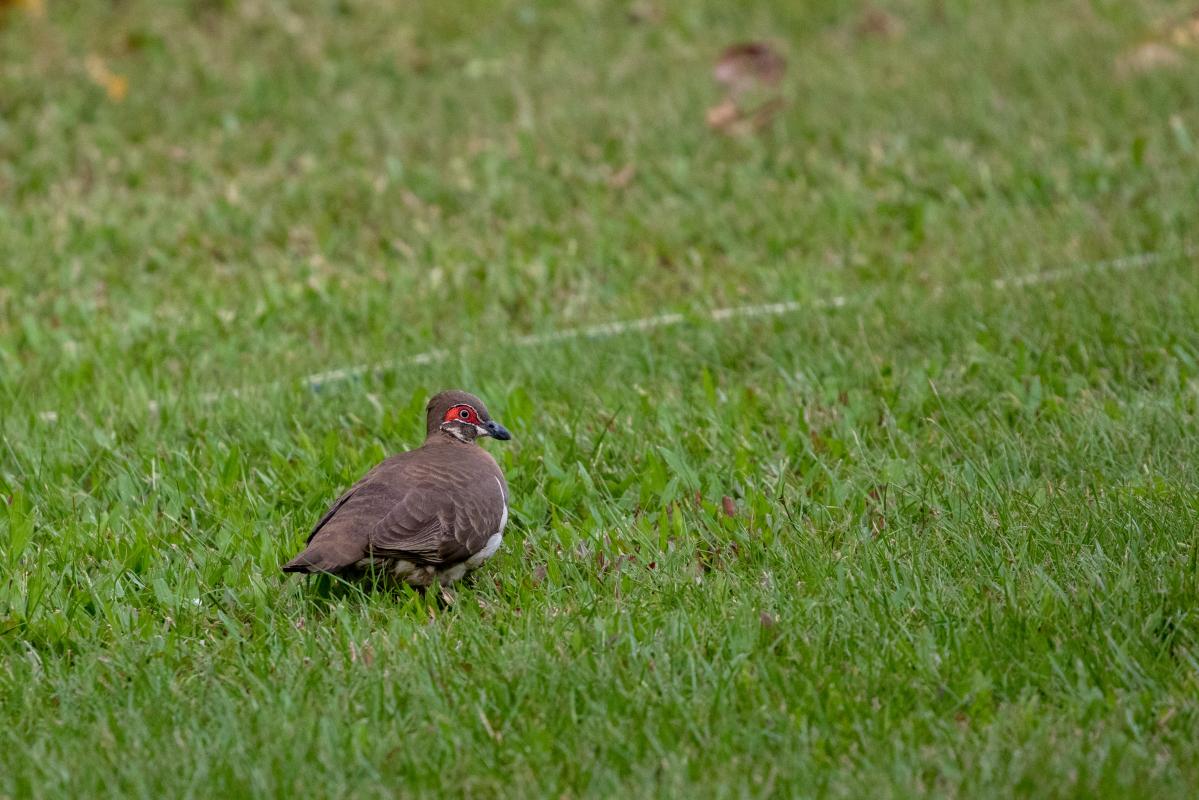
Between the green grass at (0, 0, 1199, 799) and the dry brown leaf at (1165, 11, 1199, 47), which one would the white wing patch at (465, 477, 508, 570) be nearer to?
the green grass at (0, 0, 1199, 799)

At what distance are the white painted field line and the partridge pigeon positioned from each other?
1945mm

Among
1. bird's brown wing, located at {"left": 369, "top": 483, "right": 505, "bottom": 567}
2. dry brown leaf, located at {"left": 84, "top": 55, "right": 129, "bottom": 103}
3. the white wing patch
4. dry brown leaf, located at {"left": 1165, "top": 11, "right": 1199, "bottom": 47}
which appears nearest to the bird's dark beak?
the white wing patch

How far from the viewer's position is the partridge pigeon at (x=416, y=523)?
17.1 feet

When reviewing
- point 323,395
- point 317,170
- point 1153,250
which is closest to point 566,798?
point 323,395

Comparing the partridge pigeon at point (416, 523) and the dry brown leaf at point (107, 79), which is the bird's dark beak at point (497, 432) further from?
the dry brown leaf at point (107, 79)

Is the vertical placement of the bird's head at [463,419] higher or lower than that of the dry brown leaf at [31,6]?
lower

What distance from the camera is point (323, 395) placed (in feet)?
23.8

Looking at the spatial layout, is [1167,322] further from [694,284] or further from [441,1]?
[441,1]

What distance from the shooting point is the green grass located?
430cm

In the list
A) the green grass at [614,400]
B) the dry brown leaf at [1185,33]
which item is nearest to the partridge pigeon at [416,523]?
the green grass at [614,400]

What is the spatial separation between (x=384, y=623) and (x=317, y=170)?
6.12 meters

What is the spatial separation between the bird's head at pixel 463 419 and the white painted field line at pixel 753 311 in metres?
1.48

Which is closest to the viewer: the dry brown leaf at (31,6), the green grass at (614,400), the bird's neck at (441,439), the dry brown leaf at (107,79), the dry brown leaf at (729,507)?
the green grass at (614,400)

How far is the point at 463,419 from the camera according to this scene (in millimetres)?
6082
